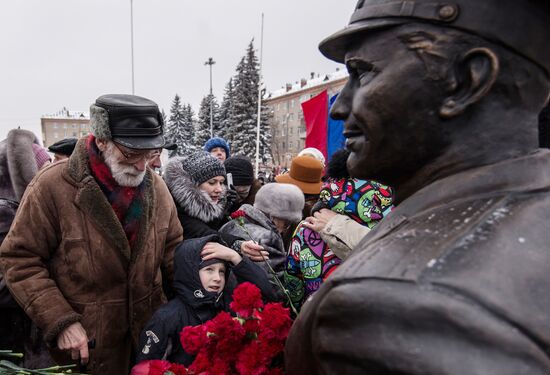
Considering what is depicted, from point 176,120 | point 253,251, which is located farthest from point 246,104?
point 253,251

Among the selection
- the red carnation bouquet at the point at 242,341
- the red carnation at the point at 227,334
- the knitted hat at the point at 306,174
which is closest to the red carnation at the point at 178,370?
the red carnation bouquet at the point at 242,341

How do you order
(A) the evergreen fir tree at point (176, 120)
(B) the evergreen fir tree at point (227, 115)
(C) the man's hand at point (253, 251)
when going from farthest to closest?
(A) the evergreen fir tree at point (176, 120) < (B) the evergreen fir tree at point (227, 115) < (C) the man's hand at point (253, 251)

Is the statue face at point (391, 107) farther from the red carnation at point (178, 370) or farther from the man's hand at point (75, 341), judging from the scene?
the man's hand at point (75, 341)

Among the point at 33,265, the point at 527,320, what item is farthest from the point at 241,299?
the point at 33,265

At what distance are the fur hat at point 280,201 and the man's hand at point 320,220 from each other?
2.39ft

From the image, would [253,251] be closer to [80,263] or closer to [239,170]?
[80,263]

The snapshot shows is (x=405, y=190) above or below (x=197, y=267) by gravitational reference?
above

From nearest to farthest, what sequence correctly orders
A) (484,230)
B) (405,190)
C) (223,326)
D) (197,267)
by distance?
(484,230), (405,190), (223,326), (197,267)

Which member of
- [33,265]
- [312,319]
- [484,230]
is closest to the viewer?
[484,230]

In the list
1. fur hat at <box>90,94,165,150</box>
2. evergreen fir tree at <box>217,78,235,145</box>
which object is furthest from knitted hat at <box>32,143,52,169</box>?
evergreen fir tree at <box>217,78,235,145</box>

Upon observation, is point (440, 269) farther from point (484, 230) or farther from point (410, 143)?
point (410, 143)

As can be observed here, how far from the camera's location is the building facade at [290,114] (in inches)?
2520

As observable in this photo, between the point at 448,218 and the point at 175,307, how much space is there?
2100 mm

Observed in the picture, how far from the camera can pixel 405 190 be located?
3.42ft
